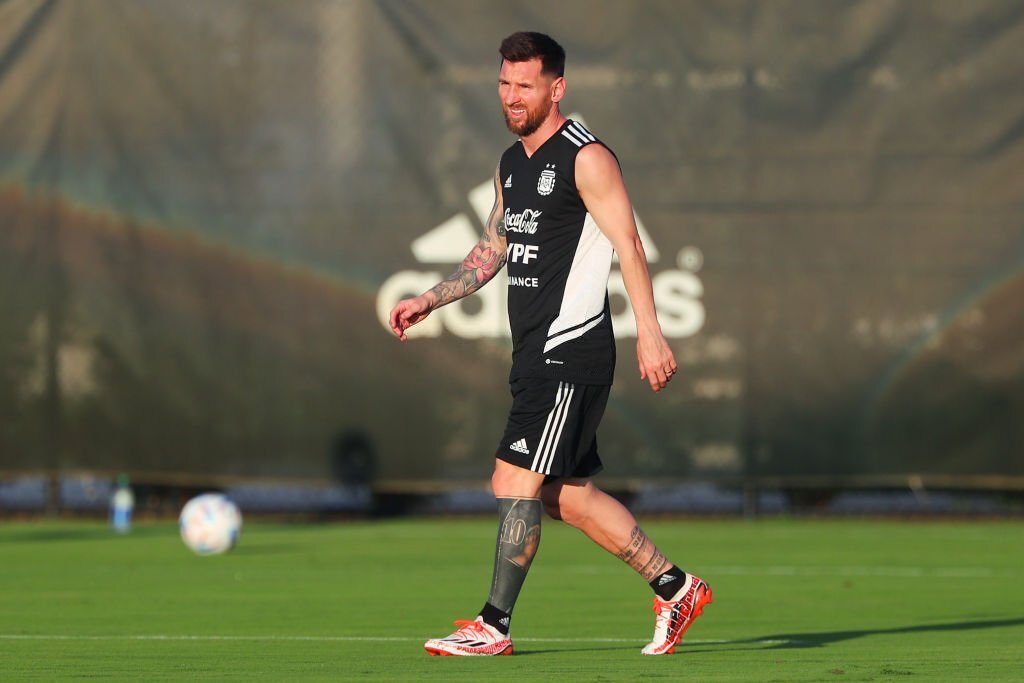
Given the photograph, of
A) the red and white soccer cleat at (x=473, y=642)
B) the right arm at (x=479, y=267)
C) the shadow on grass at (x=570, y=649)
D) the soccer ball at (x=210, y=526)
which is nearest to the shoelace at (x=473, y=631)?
the red and white soccer cleat at (x=473, y=642)

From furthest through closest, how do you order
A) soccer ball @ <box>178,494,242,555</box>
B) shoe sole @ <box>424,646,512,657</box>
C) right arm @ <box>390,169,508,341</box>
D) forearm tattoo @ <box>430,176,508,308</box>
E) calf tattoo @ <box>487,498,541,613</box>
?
soccer ball @ <box>178,494,242,555</box> < forearm tattoo @ <box>430,176,508,308</box> < right arm @ <box>390,169,508,341</box> < calf tattoo @ <box>487,498,541,613</box> < shoe sole @ <box>424,646,512,657</box>

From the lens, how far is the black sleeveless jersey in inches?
233

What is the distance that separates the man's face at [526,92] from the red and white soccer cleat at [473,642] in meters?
1.59

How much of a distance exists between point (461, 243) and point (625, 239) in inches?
273

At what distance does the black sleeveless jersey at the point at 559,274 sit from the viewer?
5906 millimetres

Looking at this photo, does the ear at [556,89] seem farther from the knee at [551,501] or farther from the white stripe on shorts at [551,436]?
the knee at [551,501]

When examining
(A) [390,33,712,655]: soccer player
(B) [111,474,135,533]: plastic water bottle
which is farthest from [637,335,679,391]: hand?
(B) [111,474,135,533]: plastic water bottle

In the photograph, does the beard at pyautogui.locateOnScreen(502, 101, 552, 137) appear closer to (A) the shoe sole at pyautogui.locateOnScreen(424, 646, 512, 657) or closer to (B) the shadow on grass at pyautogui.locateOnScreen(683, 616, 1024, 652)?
(A) the shoe sole at pyautogui.locateOnScreen(424, 646, 512, 657)

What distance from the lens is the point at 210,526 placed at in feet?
34.2

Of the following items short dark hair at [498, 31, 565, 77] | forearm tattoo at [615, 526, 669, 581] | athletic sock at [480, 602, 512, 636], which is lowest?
athletic sock at [480, 602, 512, 636]

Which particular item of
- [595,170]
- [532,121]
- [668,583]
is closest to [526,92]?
[532,121]

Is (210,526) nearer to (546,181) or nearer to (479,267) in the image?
(479,267)

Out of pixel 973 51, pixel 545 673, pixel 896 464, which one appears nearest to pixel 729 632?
pixel 545 673

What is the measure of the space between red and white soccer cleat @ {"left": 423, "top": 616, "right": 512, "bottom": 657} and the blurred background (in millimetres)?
6841
